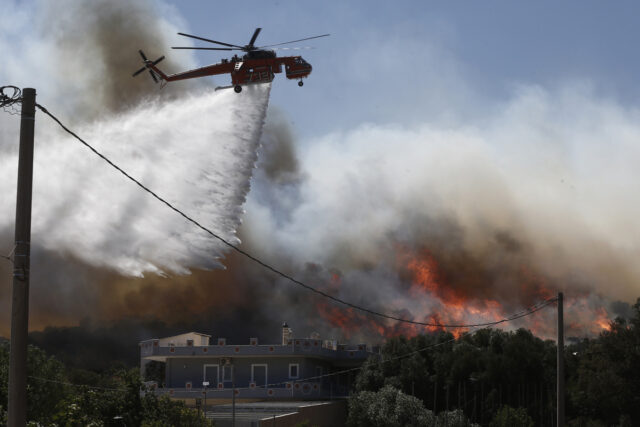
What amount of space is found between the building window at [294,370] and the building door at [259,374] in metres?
2.59

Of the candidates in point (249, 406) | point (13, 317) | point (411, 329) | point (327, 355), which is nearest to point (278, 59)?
point (249, 406)

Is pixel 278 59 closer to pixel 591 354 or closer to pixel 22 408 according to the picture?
pixel 591 354

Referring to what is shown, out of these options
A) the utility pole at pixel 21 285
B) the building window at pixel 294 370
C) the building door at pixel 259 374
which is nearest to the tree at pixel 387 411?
the building window at pixel 294 370

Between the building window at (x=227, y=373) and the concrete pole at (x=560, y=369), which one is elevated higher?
the concrete pole at (x=560, y=369)

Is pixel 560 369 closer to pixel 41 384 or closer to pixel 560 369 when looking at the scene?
pixel 560 369

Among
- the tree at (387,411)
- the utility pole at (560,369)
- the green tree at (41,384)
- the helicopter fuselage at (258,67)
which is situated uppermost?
the helicopter fuselage at (258,67)

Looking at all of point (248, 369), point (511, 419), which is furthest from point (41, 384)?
point (511, 419)

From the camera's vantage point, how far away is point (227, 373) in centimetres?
8544

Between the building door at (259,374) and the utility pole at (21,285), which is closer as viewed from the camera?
the utility pole at (21,285)

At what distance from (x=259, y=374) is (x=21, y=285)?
6979 cm

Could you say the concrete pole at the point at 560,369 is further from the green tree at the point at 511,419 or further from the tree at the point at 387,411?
the tree at the point at 387,411

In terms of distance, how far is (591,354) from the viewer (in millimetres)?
79312

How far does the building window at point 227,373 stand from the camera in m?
85.0

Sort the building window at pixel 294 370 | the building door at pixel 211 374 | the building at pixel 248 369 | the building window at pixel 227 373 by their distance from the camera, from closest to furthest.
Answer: the building at pixel 248 369 → the building window at pixel 294 370 → the building window at pixel 227 373 → the building door at pixel 211 374
